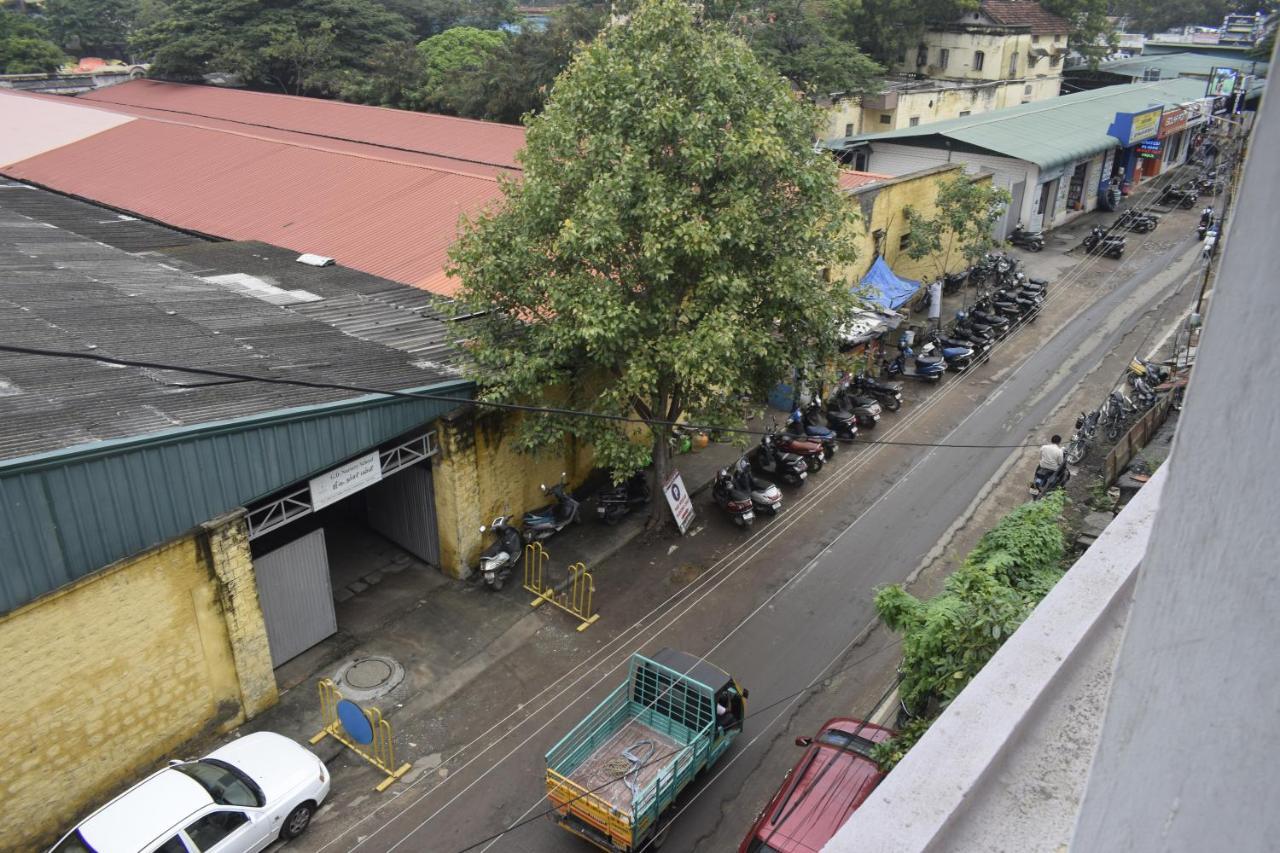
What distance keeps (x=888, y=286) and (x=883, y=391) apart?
138 inches

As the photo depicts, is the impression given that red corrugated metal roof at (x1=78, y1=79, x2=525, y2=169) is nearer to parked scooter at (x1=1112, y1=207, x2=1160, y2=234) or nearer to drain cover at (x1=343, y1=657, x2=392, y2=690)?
drain cover at (x1=343, y1=657, x2=392, y2=690)

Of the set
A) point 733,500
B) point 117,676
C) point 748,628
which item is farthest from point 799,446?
point 117,676

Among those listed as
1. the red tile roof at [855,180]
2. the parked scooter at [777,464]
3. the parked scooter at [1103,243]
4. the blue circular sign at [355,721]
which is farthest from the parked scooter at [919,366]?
the blue circular sign at [355,721]

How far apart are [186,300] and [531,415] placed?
6.41 meters

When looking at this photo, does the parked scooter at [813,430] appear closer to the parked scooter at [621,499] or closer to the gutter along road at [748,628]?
the gutter along road at [748,628]

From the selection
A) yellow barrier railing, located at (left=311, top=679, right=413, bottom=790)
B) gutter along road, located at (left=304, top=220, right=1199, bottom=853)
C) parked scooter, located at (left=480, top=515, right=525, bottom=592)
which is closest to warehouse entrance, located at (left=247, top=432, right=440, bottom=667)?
parked scooter, located at (left=480, top=515, right=525, bottom=592)

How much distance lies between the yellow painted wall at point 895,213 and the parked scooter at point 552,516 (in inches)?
404

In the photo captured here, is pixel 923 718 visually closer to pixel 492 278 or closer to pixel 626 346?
pixel 626 346

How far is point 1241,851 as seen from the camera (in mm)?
1247

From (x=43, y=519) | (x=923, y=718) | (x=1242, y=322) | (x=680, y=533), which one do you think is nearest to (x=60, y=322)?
(x=43, y=519)

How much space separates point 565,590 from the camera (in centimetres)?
1363

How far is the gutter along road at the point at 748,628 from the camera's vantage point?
991cm

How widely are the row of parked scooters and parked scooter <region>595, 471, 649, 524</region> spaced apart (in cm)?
130

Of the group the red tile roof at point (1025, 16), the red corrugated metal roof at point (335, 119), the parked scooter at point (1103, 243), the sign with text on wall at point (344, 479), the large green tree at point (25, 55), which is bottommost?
the parked scooter at point (1103, 243)
